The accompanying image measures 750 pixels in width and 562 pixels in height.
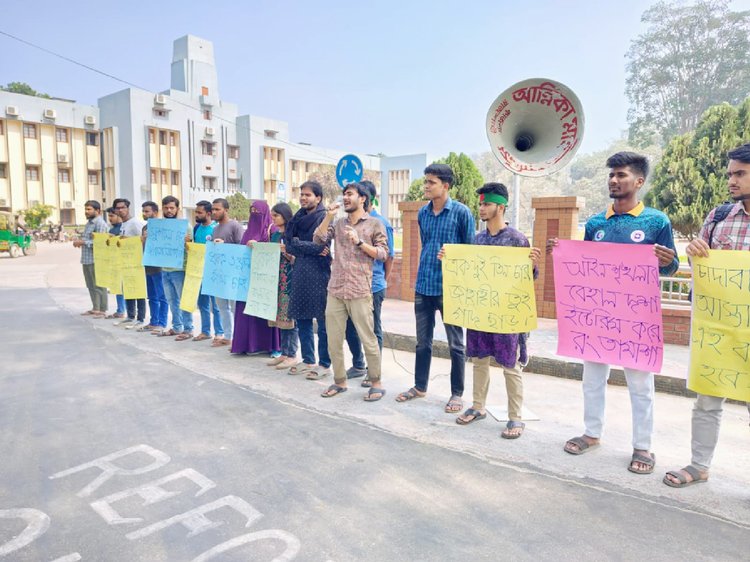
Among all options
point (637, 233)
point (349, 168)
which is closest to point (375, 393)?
point (637, 233)

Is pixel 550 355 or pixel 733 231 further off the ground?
pixel 733 231

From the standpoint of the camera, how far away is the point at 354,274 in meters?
4.72

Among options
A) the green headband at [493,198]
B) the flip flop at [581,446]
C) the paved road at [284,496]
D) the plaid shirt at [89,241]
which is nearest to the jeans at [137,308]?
the plaid shirt at [89,241]

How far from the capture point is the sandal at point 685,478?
317cm

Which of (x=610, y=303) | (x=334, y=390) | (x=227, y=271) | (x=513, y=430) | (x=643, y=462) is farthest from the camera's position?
(x=227, y=271)

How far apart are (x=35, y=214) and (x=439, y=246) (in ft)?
128

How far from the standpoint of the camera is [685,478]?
318 cm

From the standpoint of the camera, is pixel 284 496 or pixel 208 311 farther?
pixel 208 311

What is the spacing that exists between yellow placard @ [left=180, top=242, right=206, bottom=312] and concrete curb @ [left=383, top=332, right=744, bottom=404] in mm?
2592

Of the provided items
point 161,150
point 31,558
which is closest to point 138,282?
point 31,558

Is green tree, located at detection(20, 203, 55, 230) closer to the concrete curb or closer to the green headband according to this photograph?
the concrete curb

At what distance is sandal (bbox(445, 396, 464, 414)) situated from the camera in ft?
14.7

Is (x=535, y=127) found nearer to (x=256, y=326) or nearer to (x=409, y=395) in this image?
(x=409, y=395)

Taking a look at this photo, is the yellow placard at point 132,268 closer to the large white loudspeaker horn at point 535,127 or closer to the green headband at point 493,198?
the large white loudspeaker horn at point 535,127
